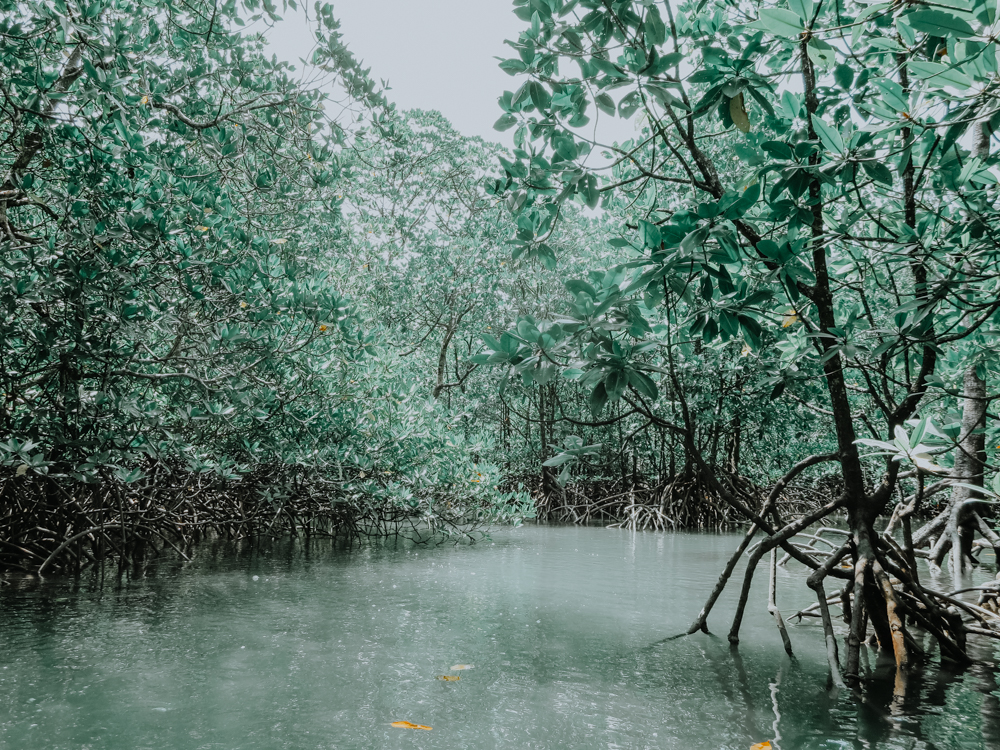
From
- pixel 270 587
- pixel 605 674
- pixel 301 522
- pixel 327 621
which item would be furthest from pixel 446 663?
pixel 301 522

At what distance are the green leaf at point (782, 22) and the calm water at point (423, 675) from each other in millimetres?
2068

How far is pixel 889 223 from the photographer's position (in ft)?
9.95

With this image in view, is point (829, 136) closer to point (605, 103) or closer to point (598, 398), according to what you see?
point (605, 103)

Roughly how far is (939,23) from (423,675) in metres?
2.76

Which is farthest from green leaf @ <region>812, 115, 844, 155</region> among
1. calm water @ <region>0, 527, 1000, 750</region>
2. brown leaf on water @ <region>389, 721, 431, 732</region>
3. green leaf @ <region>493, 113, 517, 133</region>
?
brown leaf on water @ <region>389, 721, 431, 732</region>

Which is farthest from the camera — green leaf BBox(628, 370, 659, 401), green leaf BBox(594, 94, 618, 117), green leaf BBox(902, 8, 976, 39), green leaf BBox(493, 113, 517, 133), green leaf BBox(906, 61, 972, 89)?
green leaf BBox(493, 113, 517, 133)

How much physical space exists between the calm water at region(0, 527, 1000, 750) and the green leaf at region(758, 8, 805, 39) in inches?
81.4

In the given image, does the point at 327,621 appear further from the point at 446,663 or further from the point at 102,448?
the point at 102,448

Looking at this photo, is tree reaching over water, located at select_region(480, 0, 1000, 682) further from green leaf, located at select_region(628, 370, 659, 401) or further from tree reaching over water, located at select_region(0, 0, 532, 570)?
tree reaching over water, located at select_region(0, 0, 532, 570)

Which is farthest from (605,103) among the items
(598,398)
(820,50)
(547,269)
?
(547,269)

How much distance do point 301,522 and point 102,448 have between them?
14.4 feet

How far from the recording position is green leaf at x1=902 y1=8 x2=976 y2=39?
144cm

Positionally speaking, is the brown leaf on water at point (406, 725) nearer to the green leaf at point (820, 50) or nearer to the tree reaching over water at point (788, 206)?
the tree reaching over water at point (788, 206)

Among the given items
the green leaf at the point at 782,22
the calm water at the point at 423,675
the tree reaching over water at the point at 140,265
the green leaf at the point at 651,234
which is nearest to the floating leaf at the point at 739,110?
the green leaf at the point at 782,22
